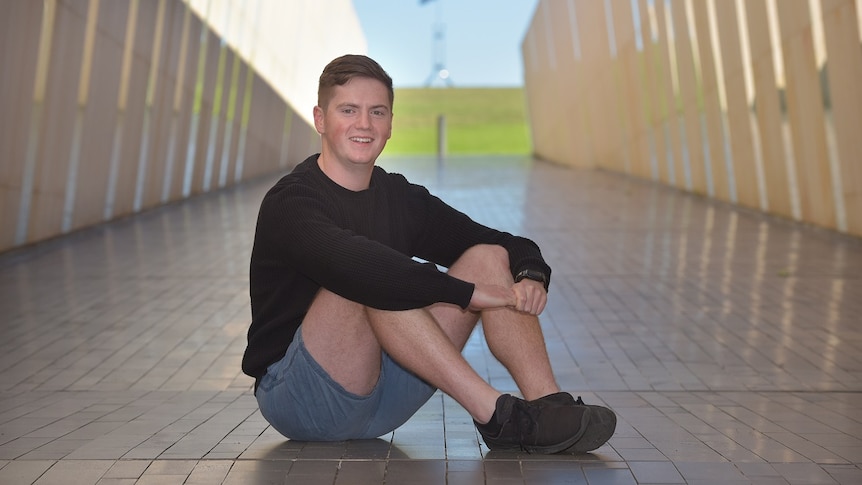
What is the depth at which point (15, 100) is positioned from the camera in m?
10.1

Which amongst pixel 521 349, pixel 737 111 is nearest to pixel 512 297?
pixel 521 349

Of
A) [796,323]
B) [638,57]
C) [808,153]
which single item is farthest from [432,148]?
[796,323]

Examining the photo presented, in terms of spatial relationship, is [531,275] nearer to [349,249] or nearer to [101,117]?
[349,249]

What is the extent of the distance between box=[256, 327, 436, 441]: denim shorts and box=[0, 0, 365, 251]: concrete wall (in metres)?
6.97

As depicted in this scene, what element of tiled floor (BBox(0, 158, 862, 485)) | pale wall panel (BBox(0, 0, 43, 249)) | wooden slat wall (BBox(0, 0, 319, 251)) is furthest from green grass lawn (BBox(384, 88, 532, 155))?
pale wall panel (BBox(0, 0, 43, 249))

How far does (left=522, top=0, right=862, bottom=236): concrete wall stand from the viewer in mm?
11797

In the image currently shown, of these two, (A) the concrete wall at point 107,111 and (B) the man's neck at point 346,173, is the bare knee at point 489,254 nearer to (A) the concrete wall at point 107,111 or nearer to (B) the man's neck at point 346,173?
(B) the man's neck at point 346,173

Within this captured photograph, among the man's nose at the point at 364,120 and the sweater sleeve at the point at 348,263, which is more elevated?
the man's nose at the point at 364,120

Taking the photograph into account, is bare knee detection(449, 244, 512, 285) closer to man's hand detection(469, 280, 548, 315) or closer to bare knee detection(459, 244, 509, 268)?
bare knee detection(459, 244, 509, 268)

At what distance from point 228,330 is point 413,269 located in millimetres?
3956

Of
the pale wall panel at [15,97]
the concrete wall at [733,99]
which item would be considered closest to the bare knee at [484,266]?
the pale wall panel at [15,97]

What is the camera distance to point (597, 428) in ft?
11.2

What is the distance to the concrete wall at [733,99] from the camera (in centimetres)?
1180

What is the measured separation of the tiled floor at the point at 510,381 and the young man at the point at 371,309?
13 cm
